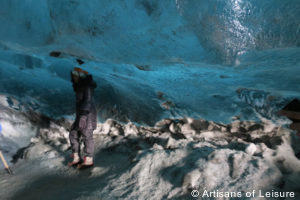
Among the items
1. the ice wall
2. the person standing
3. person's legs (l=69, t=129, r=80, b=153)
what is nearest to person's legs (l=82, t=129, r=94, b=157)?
the person standing

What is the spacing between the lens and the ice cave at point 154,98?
1.40m

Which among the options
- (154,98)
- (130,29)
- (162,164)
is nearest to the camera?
(162,164)

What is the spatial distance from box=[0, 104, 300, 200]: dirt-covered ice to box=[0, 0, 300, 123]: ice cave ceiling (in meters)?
0.20

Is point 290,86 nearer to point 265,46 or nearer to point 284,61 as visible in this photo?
point 284,61

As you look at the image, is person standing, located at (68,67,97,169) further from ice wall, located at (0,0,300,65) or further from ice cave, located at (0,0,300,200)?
ice wall, located at (0,0,300,65)

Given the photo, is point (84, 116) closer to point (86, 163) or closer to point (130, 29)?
point (86, 163)

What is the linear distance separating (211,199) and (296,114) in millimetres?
1406

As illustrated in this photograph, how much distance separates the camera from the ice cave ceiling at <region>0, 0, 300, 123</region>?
2123 mm

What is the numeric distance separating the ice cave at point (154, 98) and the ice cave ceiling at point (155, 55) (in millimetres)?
14

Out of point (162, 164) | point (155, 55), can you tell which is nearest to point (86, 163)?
point (162, 164)

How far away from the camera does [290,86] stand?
2062 millimetres

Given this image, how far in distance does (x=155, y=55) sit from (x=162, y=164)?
187 cm

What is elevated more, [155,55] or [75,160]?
[155,55]

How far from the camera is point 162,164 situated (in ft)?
5.04
